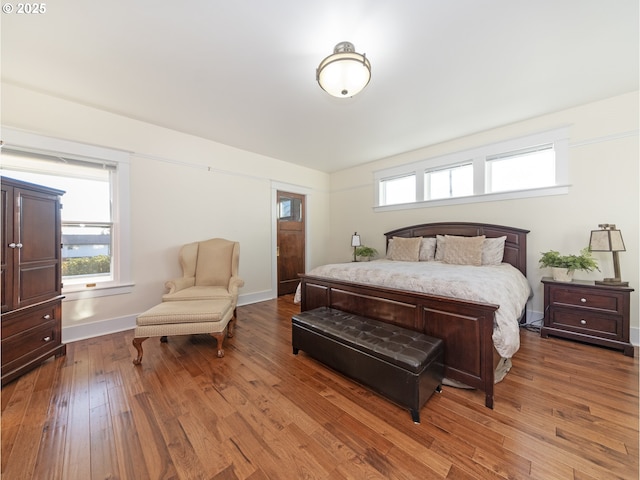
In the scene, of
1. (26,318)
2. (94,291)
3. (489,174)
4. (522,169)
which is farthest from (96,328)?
(522,169)

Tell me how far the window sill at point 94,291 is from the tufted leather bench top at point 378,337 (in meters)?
2.40

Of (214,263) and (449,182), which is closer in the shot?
(214,263)

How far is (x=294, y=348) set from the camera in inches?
94.5

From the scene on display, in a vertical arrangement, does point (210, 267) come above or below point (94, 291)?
above

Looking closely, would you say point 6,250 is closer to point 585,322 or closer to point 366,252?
point 366,252

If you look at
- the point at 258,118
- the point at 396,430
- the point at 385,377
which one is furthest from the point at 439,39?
the point at 396,430

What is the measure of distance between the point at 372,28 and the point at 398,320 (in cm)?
237

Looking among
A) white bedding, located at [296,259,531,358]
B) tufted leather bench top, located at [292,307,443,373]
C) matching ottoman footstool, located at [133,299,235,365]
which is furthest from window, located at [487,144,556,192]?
matching ottoman footstool, located at [133,299,235,365]

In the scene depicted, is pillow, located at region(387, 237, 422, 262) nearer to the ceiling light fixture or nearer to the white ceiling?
the white ceiling

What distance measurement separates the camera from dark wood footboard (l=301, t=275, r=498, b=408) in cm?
168

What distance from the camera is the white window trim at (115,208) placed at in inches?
105

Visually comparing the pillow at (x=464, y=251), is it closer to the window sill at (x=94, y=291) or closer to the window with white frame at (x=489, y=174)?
the window with white frame at (x=489, y=174)

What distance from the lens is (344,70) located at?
5.99ft

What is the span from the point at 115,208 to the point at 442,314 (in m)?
3.88
